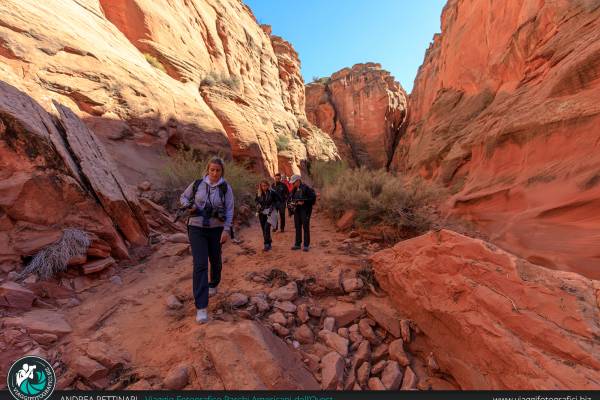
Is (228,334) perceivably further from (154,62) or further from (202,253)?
(154,62)

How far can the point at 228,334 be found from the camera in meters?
2.16

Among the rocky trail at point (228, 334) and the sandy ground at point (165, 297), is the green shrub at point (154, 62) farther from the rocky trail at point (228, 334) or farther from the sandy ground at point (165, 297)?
the rocky trail at point (228, 334)

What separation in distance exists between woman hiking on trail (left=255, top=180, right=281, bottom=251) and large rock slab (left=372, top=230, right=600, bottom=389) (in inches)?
108

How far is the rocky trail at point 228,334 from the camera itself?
1912 mm

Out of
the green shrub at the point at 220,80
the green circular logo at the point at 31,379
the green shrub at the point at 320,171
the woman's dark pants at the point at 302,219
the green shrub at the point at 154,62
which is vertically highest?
the green shrub at the point at 220,80

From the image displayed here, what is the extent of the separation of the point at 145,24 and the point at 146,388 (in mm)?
12917

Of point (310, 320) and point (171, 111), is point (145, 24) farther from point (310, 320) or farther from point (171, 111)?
point (310, 320)

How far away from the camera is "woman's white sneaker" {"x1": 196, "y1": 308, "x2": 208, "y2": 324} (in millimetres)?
2441

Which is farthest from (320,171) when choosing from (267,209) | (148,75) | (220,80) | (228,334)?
(228,334)

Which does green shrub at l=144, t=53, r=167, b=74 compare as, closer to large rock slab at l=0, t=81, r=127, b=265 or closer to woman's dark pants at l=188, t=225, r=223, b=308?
large rock slab at l=0, t=81, r=127, b=265

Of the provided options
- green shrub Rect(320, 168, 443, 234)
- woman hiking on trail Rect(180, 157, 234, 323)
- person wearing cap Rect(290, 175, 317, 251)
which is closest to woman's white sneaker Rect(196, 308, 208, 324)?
woman hiking on trail Rect(180, 157, 234, 323)

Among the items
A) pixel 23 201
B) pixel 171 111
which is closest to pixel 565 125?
pixel 23 201

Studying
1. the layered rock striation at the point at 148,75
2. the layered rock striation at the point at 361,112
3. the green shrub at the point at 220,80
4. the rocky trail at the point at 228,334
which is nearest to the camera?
the rocky trail at the point at 228,334

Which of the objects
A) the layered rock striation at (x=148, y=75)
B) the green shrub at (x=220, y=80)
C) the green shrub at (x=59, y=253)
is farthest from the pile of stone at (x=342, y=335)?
the green shrub at (x=220, y=80)
